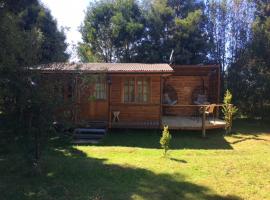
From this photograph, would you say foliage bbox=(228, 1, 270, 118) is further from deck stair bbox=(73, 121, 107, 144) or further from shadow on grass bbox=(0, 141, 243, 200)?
shadow on grass bbox=(0, 141, 243, 200)

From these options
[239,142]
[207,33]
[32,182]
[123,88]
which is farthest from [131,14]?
[32,182]

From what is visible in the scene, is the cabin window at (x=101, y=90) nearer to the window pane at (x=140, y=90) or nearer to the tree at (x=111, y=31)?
the window pane at (x=140, y=90)

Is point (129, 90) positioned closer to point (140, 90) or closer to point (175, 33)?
point (140, 90)

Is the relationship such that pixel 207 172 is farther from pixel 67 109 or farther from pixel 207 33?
pixel 207 33

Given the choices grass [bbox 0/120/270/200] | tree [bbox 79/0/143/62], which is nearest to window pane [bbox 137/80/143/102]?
grass [bbox 0/120/270/200]

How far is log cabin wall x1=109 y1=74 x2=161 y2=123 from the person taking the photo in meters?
17.7

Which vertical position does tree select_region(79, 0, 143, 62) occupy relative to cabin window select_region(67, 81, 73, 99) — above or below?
above

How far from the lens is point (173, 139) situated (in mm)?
16203

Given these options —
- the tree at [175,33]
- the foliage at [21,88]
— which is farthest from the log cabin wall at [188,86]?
the foliage at [21,88]

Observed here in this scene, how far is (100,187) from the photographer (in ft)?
28.5

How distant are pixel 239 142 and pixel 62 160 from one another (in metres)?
7.77

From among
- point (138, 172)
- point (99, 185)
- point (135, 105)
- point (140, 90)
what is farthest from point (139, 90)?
point (99, 185)

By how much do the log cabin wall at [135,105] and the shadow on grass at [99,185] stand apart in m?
7.02

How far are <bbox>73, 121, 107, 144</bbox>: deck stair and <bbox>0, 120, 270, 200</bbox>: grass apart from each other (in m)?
0.76
